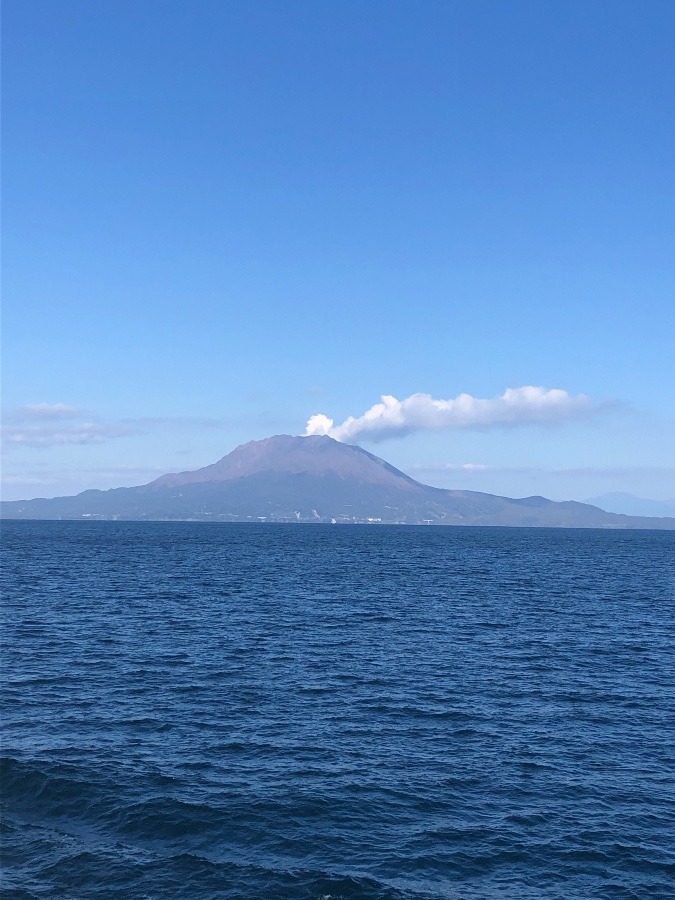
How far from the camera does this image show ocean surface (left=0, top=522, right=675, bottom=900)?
28266 mm

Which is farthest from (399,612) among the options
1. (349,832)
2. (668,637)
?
(349,832)

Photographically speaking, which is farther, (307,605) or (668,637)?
(307,605)

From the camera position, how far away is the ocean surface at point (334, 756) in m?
28.3

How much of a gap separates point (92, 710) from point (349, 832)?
21558 millimetres

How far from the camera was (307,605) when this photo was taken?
9338 cm

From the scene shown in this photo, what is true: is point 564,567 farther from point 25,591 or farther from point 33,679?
point 33,679

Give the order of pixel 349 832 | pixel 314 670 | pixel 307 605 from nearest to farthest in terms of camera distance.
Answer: pixel 349 832, pixel 314 670, pixel 307 605

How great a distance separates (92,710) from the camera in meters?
46.2

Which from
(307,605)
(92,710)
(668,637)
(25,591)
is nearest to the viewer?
(92,710)

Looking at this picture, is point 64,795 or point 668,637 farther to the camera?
point 668,637

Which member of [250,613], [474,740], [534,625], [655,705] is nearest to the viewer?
[474,740]

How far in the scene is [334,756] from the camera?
3938 centimetres

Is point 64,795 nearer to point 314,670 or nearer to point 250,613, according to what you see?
point 314,670

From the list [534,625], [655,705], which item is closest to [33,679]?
[655,705]
